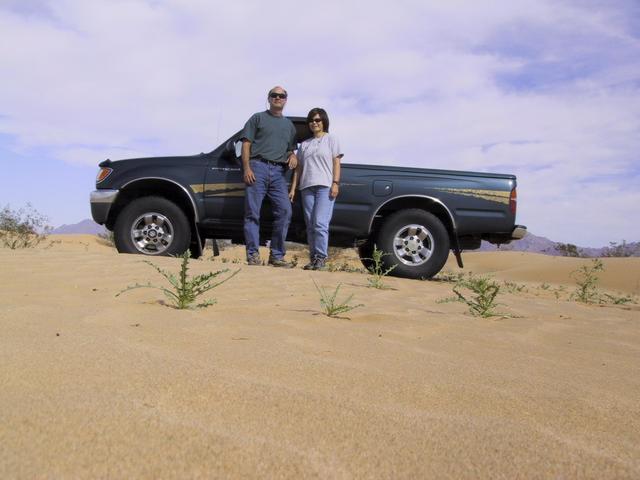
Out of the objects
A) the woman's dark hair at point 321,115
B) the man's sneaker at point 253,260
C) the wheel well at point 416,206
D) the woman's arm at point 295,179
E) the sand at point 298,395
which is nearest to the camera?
the sand at point 298,395

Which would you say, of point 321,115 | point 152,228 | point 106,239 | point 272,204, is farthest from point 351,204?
point 106,239

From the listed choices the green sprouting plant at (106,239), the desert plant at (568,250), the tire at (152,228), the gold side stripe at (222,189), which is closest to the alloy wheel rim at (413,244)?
the gold side stripe at (222,189)

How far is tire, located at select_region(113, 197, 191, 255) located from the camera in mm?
6699

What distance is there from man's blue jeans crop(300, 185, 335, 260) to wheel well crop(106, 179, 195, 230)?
4.51 ft

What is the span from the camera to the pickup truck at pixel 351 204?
6.75 m

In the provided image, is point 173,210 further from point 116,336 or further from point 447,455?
point 447,455

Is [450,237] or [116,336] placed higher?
[450,237]

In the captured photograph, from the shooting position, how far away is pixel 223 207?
22.4 ft

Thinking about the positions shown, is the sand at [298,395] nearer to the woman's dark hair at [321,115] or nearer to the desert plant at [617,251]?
the woman's dark hair at [321,115]

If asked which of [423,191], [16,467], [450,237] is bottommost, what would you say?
[16,467]

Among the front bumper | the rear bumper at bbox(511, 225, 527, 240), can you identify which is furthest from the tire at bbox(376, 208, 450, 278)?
the front bumper

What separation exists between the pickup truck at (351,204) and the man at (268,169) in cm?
38

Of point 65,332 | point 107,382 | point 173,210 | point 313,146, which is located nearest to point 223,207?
point 173,210

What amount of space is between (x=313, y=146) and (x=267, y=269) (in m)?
1.58
